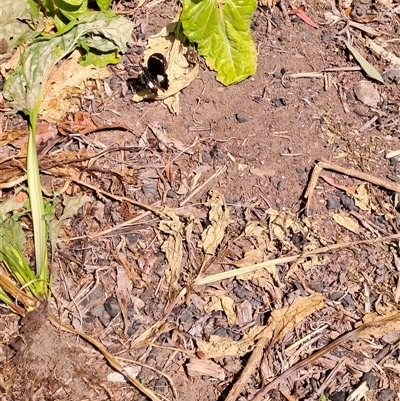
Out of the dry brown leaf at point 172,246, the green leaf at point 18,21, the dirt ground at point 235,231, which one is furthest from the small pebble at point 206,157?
the green leaf at point 18,21

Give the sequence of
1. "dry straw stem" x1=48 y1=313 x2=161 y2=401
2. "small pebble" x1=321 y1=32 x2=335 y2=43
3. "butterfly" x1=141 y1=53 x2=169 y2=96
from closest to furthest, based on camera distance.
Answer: "dry straw stem" x1=48 y1=313 x2=161 y2=401
"butterfly" x1=141 y1=53 x2=169 y2=96
"small pebble" x1=321 y1=32 x2=335 y2=43

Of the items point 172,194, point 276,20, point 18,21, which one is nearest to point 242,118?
point 172,194

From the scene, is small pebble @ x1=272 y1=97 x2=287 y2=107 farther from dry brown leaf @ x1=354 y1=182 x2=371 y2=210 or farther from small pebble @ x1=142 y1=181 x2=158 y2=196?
small pebble @ x1=142 y1=181 x2=158 y2=196

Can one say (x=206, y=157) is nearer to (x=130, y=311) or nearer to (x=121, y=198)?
(x=121, y=198)

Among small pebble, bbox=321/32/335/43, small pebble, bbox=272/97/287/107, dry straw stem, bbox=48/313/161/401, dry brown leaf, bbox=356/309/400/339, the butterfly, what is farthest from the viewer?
small pebble, bbox=321/32/335/43

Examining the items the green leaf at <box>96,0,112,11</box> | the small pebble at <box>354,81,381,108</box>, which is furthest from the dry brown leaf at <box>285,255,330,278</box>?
the green leaf at <box>96,0,112,11</box>

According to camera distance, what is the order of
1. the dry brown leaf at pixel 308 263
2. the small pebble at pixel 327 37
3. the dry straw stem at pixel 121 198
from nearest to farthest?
the dry brown leaf at pixel 308 263
the dry straw stem at pixel 121 198
the small pebble at pixel 327 37

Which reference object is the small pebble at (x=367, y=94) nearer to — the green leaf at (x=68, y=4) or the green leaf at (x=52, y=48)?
the green leaf at (x=52, y=48)

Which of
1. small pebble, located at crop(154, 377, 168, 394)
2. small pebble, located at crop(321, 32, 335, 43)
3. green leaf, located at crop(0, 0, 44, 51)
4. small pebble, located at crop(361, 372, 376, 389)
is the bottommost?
small pebble, located at crop(361, 372, 376, 389)
